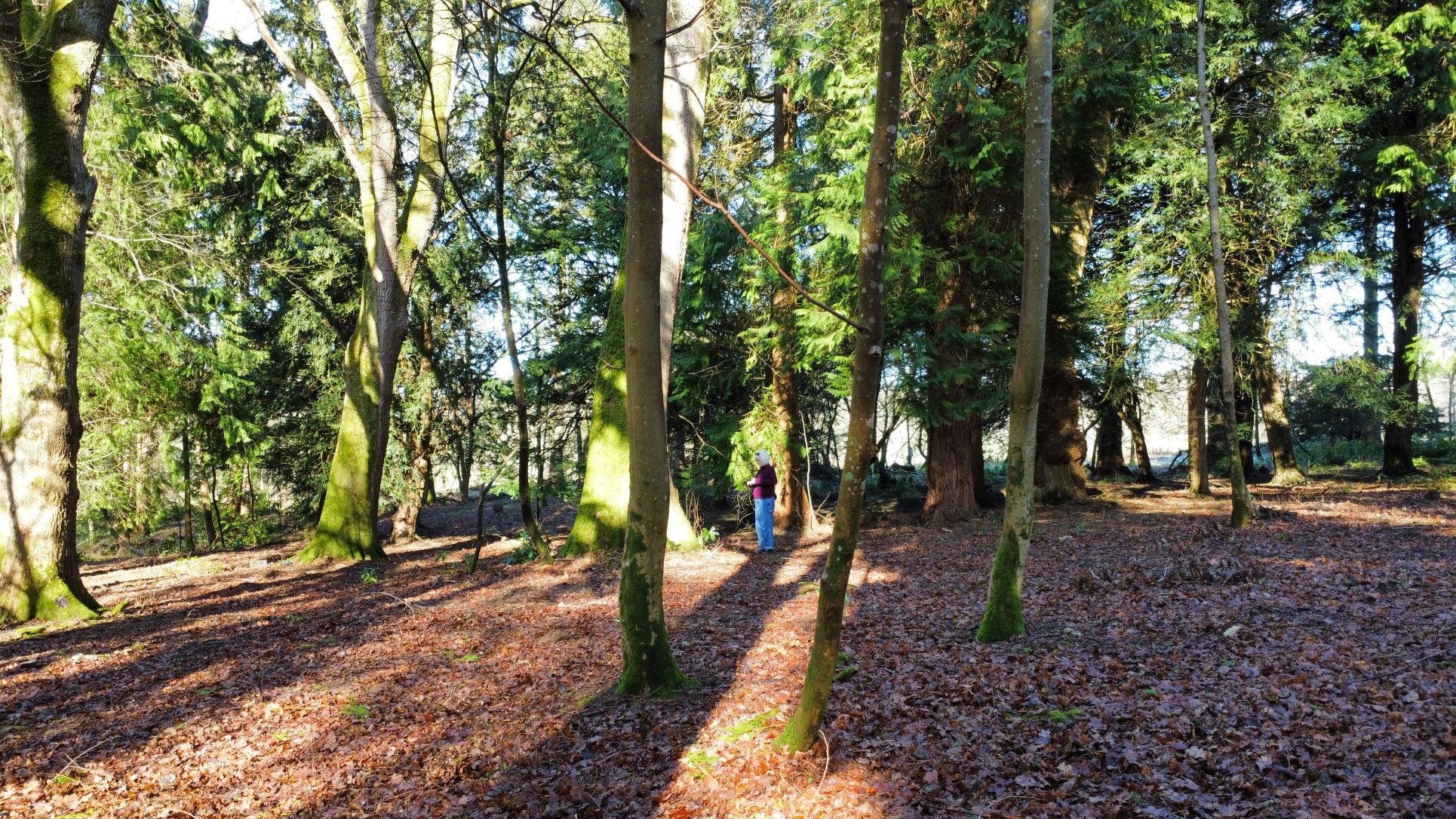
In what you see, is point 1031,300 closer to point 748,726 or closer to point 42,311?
point 748,726

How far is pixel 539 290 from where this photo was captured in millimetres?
18406

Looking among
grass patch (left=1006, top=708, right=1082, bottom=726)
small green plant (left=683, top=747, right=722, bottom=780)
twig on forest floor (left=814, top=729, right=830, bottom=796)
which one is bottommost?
small green plant (left=683, top=747, right=722, bottom=780)

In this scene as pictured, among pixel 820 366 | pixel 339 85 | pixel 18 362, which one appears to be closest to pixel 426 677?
pixel 18 362

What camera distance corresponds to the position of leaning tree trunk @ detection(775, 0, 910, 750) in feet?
12.4

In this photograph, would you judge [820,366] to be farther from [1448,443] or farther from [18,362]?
[1448,443]

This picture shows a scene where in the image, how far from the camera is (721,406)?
48.7 ft

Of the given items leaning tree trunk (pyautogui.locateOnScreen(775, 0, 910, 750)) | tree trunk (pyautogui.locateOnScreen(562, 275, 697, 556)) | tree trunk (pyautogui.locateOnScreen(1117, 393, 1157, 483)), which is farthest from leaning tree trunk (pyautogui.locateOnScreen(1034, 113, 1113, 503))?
leaning tree trunk (pyautogui.locateOnScreen(775, 0, 910, 750))

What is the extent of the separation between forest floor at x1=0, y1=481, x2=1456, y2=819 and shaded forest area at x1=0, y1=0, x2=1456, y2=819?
4 cm

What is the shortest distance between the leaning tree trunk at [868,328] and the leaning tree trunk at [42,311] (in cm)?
787

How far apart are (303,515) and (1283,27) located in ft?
73.7

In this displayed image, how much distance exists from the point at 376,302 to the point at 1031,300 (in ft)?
32.8

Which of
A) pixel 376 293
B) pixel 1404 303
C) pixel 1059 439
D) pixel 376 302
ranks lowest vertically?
pixel 1059 439

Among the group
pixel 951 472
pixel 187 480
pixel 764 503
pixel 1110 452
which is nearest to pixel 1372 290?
pixel 1110 452

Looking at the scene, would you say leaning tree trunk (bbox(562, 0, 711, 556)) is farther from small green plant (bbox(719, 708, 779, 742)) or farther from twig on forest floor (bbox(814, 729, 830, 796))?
twig on forest floor (bbox(814, 729, 830, 796))
